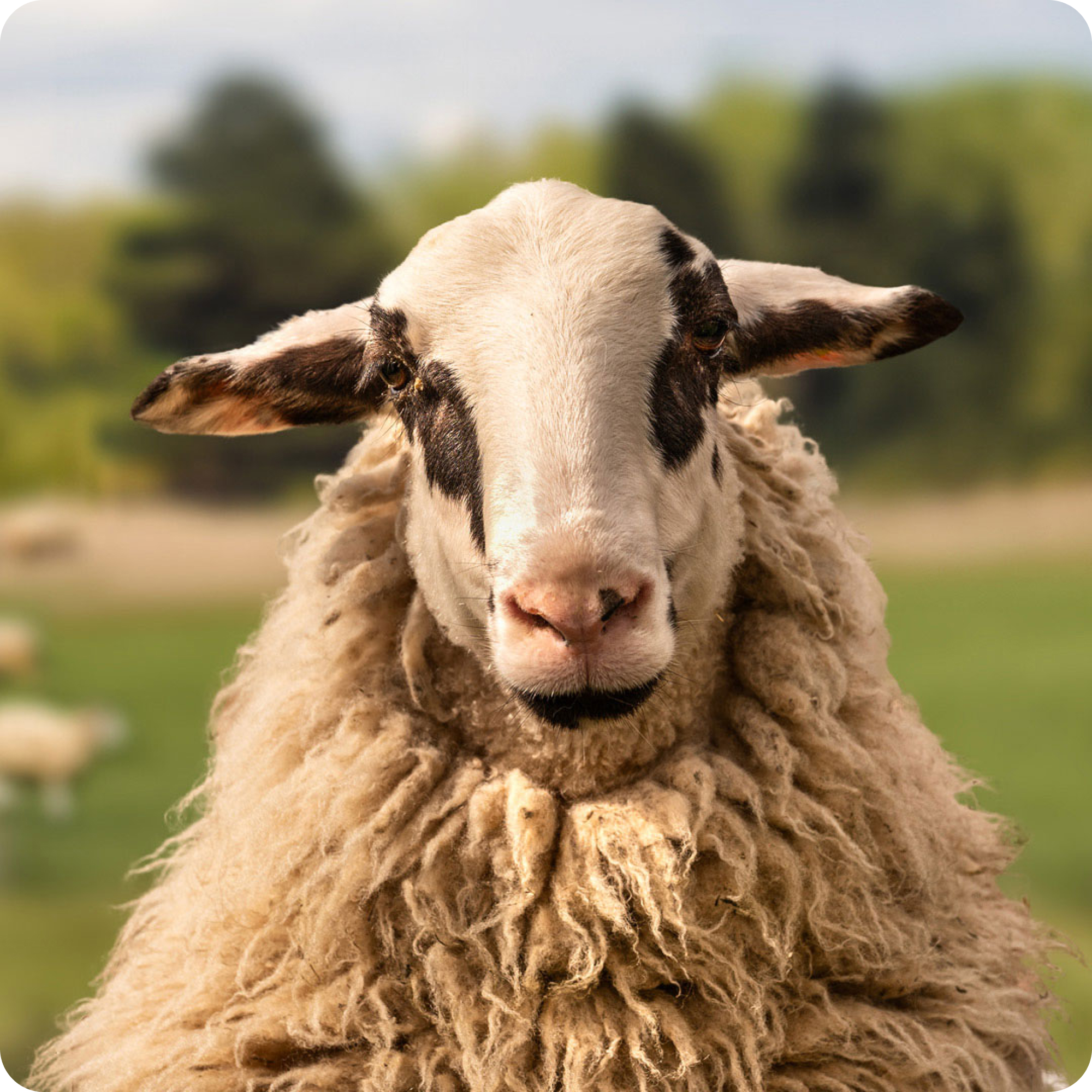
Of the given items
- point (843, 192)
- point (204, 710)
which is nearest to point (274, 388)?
point (204, 710)

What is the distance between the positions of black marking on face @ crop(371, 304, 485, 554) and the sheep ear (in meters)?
0.47

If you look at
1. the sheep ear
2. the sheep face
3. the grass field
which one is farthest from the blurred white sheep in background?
the sheep ear

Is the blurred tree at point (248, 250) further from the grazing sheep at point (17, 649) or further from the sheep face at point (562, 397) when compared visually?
the sheep face at point (562, 397)

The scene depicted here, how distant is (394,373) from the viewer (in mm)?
1674

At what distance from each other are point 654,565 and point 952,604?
5474 mm

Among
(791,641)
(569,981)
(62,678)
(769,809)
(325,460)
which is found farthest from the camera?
(62,678)

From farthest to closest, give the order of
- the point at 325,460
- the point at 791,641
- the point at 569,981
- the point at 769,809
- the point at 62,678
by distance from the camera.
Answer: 1. the point at 62,678
2. the point at 325,460
3. the point at 791,641
4. the point at 769,809
5. the point at 569,981

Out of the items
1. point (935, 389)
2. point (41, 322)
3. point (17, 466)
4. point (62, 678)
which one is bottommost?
point (62, 678)

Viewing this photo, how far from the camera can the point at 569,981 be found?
5.07ft

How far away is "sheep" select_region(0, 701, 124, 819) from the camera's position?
5273 mm

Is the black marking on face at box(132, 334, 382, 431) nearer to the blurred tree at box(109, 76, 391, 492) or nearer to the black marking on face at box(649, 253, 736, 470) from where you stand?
the black marking on face at box(649, 253, 736, 470)

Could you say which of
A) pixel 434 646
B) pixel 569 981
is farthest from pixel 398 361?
pixel 569 981

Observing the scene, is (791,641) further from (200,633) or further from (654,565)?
(200,633)

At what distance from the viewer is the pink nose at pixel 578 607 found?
1314 mm
